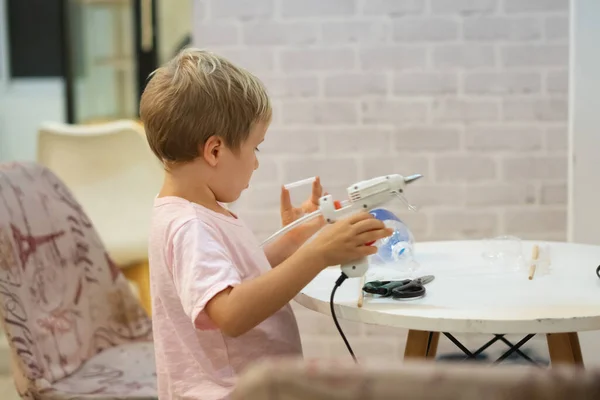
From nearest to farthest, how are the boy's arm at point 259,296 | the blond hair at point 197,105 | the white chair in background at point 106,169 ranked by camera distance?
the boy's arm at point 259,296 → the blond hair at point 197,105 → the white chair in background at point 106,169

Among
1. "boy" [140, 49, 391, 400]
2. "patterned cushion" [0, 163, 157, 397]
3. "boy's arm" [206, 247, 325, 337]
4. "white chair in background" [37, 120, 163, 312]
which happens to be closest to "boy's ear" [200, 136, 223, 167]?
"boy" [140, 49, 391, 400]

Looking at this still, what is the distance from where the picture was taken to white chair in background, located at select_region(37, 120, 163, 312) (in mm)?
3379

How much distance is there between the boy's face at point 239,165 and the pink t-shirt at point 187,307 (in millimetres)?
45

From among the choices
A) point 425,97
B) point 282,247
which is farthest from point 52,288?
point 425,97

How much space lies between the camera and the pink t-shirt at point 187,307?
3.99ft

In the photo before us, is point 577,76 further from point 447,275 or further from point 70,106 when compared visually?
point 70,106

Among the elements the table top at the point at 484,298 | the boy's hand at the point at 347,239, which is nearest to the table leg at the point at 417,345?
the table top at the point at 484,298

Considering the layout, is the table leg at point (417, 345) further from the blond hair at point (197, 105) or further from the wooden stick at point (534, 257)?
the blond hair at point (197, 105)

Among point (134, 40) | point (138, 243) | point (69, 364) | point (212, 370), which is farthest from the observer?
point (134, 40)

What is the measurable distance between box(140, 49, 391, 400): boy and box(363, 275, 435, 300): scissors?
12 centimetres

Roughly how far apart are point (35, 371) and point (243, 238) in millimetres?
540

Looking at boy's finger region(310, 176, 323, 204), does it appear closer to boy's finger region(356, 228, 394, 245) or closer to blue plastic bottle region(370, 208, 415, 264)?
blue plastic bottle region(370, 208, 415, 264)

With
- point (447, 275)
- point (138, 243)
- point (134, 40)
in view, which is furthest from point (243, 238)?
point (134, 40)

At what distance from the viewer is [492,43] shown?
268 centimetres
